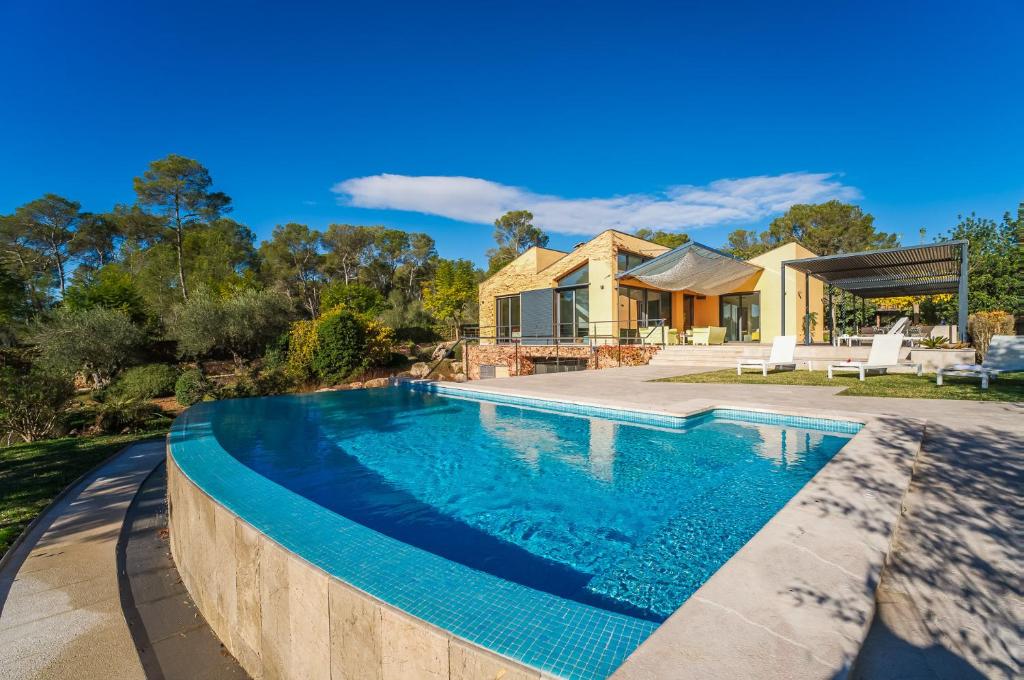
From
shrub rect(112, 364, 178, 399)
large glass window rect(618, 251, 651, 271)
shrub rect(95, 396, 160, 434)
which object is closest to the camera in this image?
shrub rect(95, 396, 160, 434)

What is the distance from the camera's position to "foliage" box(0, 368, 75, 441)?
343 inches

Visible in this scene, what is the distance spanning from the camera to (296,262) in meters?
38.8

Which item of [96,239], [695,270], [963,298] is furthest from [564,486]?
[96,239]

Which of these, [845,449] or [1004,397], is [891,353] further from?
[845,449]

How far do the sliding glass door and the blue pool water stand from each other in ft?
43.4

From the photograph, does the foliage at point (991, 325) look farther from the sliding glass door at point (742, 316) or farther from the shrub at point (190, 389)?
the shrub at point (190, 389)

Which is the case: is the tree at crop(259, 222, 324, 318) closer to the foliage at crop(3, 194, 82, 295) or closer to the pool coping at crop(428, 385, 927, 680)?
the foliage at crop(3, 194, 82, 295)

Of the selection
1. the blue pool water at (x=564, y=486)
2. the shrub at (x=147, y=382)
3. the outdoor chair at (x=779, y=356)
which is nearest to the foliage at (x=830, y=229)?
the outdoor chair at (x=779, y=356)

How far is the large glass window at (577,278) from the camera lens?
17.5 m

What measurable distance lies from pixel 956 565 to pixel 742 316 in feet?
60.2

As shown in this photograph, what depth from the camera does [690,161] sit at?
23.9 meters

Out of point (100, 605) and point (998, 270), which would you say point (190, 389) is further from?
point (998, 270)

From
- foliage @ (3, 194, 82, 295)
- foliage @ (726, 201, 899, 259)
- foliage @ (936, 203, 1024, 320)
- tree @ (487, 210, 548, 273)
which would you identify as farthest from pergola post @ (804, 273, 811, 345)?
foliage @ (3, 194, 82, 295)

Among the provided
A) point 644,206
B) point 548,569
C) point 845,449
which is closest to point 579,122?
point 644,206
